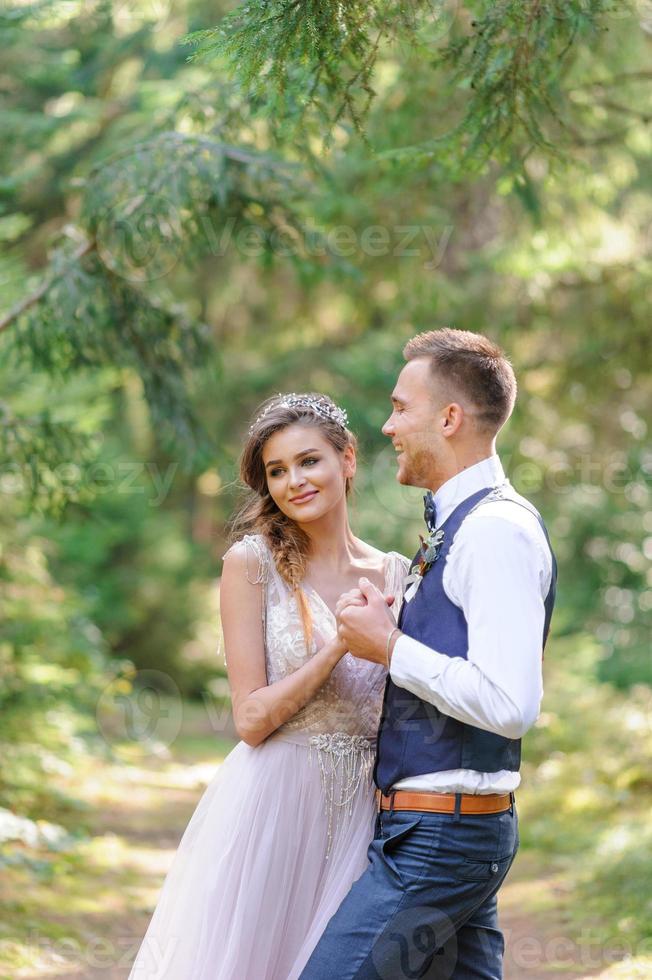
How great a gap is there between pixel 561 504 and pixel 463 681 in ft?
21.5

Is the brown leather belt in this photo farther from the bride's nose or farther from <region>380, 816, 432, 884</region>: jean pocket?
the bride's nose

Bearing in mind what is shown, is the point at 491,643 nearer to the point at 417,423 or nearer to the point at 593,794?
the point at 417,423

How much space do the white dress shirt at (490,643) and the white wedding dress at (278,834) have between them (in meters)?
0.54

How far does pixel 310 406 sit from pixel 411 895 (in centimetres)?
148

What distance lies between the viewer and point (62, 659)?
8711mm

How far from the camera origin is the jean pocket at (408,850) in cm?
262

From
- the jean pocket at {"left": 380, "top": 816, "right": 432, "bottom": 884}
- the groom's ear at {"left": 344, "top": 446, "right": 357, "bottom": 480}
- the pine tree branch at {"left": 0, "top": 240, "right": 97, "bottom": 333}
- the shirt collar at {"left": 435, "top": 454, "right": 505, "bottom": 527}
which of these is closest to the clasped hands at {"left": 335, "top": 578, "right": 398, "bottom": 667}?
the shirt collar at {"left": 435, "top": 454, "right": 505, "bottom": 527}

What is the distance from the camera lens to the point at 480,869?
8.81ft

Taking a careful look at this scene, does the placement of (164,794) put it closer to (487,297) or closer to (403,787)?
(487,297)

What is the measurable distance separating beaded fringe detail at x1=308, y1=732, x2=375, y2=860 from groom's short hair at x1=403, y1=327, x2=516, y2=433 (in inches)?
40.3

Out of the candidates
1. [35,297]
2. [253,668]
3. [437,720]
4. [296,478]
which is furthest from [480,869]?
[35,297]

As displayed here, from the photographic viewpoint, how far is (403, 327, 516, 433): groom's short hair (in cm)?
280

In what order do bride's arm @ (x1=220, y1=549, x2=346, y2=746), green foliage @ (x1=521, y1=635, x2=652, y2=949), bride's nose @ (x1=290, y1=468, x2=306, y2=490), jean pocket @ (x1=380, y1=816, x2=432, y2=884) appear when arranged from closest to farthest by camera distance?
jean pocket @ (x1=380, y1=816, x2=432, y2=884) → bride's arm @ (x1=220, y1=549, x2=346, y2=746) → bride's nose @ (x1=290, y1=468, x2=306, y2=490) → green foliage @ (x1=521, y1=635, x2=652, y2=949)

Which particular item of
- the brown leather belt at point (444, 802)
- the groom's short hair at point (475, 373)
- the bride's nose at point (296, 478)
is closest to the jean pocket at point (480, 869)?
the brown leather belt at point (444, 802)
